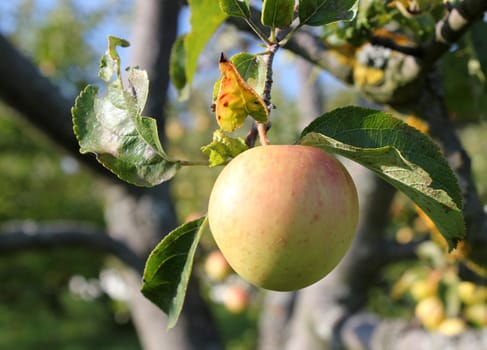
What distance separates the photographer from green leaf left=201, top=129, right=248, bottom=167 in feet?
1.58

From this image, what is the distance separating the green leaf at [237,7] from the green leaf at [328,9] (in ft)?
0.16

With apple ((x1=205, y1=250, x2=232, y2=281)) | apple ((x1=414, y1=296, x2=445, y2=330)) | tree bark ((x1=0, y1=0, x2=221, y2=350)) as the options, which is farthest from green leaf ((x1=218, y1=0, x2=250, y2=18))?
apple ((x1=205, y1=250, x2=232, y2=281))

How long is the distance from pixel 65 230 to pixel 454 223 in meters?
1.37

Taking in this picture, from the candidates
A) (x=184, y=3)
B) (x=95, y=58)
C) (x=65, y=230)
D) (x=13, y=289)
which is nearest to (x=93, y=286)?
(x=13, y=289)

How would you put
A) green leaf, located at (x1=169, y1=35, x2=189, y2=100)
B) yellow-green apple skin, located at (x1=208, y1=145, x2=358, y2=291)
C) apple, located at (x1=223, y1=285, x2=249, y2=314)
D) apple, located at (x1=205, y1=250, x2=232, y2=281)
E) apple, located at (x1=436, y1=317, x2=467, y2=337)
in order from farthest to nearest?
apple, located at (x1=223, y1=285, x2=249, y2=314) < apple, located at (x1=205, y1=250, x2=232, y2=281) < apple, located at (x1=436, y1=317, x2=467, y2=337) < green leaf, located at (x1=169, y1=35, x2=189, y2=100) < yellow-green apple skin, located at (x1=208, y1=145, x2=358, y2=291)

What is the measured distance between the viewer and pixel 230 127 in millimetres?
491

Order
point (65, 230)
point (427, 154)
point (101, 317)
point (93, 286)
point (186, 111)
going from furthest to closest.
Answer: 1. point (101, 317)
2. point (93, 286)
3. point (186, 111)
4. point (65, 230)
5. point (427, 154)

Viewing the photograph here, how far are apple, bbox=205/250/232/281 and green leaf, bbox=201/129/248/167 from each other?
217 cm

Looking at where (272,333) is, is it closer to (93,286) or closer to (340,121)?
(340,121)

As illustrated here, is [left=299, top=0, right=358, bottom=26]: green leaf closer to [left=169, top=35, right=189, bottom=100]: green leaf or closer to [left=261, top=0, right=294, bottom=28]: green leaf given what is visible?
[left=261, top=0, right=294, bottom=28]: green leaf

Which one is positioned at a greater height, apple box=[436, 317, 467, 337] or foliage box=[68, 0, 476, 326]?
foliage box=[68, 0, 476, 326]

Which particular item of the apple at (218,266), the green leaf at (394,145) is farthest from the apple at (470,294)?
the green leaf at (394,145)

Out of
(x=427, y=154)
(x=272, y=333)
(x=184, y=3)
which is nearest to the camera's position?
(x=427, y=154)

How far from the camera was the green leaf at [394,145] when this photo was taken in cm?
48
